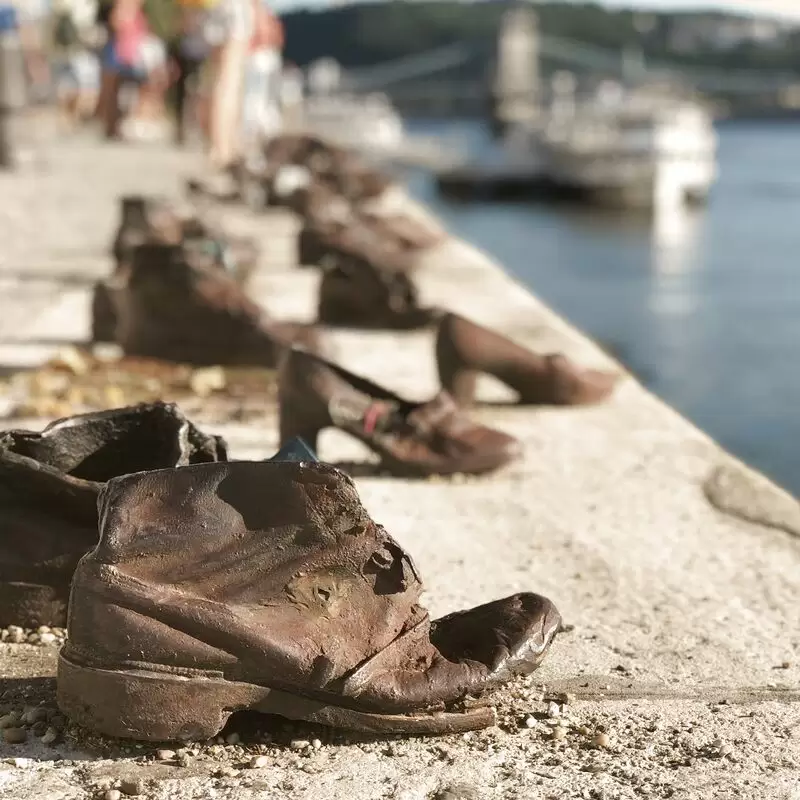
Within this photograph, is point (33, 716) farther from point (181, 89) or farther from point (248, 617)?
point (181, 89)

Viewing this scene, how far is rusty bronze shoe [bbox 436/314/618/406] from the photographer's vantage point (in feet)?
17.4

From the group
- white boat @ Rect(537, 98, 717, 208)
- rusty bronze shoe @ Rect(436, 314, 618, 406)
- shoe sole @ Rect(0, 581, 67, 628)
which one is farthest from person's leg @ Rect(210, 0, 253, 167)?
white boat @ Rect(537, 98, 717, 208)

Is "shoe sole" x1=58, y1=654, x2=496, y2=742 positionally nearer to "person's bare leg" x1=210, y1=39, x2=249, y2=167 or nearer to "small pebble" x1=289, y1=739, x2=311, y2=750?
"small pebble" x1=289, y1=739, x2=311, y2=750

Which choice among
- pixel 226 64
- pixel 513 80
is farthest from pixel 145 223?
pixel 513 80

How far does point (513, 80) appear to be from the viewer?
241ft

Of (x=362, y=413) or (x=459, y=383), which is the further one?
(x=459, y=383)

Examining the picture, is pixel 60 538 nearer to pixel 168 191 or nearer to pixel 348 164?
pixel 168 191

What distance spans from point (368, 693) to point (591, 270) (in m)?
15.7

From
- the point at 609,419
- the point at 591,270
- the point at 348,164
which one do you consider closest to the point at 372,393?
the point at 609,419

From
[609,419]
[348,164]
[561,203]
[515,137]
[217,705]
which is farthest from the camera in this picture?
[515,137]

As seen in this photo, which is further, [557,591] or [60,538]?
[557,591]

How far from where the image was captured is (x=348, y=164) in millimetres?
16484

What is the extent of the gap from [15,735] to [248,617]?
44cm

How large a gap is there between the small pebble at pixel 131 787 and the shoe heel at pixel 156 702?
0.10 meters
